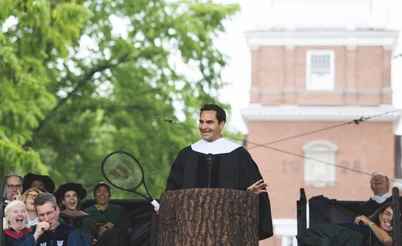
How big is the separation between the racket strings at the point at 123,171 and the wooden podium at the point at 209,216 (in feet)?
3.31

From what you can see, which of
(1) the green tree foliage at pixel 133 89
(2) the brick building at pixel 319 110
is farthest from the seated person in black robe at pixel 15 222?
(2) the brick building at pixel 319 110

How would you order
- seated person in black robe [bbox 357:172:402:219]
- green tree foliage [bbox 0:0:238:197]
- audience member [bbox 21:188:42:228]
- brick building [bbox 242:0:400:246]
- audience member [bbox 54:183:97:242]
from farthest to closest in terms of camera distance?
brick building [bbox 242:0:400:246], green tree foliage [bbox 0:0:238:197], seated person in black robe [bbox 357:172:402:219], audience member [bbox 54:183:97:242], audience member [bbox 21:188:42:228]

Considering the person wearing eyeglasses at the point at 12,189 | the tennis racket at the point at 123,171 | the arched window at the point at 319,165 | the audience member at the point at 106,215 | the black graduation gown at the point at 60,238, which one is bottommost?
the black graduation gown at the point at 60,238

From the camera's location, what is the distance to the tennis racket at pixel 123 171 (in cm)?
1268

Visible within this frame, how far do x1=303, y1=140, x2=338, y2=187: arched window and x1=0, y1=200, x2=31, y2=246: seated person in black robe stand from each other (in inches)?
1771

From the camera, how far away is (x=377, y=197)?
15.0 m

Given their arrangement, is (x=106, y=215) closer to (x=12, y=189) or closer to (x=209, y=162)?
(x=12, y=189)

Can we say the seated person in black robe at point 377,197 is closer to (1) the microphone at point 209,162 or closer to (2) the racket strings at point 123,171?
(1) the microphone at point 209,162

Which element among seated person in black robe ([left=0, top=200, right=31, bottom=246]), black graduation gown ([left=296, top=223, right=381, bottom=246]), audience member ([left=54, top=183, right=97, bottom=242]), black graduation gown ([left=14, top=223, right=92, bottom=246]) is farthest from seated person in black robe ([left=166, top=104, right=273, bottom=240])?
audience member ([left=54, top=183, right=97, bottom=242])

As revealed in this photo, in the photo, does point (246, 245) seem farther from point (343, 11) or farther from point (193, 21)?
point (343, 11)

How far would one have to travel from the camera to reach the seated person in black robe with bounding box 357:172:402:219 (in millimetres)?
14633

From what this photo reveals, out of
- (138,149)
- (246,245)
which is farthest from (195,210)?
(138,149)

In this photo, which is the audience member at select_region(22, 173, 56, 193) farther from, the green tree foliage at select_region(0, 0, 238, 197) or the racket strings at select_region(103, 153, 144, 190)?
the green tree foliage at select_region(0, 0, 238, 197)

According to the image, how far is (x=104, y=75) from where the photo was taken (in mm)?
36312
